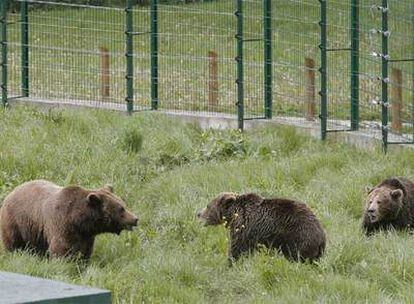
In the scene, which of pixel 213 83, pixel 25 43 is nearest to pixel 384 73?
pixel 213 83

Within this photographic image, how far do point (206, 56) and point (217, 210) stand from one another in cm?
812

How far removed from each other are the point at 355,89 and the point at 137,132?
265cm

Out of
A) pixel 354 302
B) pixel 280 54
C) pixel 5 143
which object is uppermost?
pixel 280 54

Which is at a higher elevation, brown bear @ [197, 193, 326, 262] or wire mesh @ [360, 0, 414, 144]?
wire mesh @ [360, 0, 414, 144]

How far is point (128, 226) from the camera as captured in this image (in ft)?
34.6

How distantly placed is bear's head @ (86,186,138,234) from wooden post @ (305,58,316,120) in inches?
219

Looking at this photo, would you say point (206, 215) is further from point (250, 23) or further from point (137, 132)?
point (250, 23)

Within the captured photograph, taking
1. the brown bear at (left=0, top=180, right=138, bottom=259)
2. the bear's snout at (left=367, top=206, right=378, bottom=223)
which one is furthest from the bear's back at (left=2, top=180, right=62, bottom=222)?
the bear's snout at (left=367, top=206, right=378, bottom=223)

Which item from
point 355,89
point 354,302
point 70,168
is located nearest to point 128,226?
point 354,302

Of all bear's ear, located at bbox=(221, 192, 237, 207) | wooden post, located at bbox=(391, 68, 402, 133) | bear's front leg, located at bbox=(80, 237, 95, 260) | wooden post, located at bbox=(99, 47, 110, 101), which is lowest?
→ bear's front leg, located at bbox=(80, 237, 95, 260)

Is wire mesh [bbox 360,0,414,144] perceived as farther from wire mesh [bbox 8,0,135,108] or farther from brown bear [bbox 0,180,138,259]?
brown bear [bbox 0,180,138,259]

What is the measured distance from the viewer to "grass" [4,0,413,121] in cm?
1650

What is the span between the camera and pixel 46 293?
5.42 meters

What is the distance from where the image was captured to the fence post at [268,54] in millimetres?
15812
